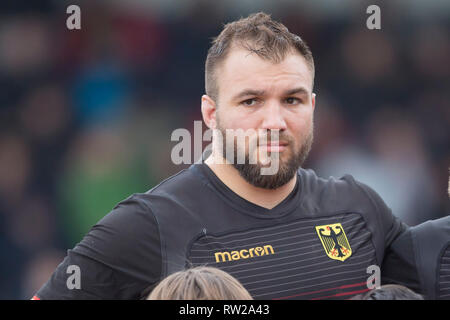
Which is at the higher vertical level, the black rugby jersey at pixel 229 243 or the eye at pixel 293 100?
the eye at pixel 293 100

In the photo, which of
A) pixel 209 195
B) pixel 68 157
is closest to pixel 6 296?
pixel 68 157

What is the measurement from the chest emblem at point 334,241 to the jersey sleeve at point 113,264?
0.67 m

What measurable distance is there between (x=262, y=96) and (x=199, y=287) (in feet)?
3.06

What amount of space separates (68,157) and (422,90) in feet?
11.4

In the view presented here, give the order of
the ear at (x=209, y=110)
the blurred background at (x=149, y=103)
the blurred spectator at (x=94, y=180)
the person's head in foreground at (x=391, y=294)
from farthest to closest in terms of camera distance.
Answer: the blurred background at (x=149, y=103) < the blurred spectator at (x=94, y=180) < the ear at (x=209, y=110) < the person's head in foreground at (x=391, y=294)

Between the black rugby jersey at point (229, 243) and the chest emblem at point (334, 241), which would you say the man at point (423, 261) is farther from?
the chest emblem at point (334, 241)

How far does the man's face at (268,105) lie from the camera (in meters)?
2.56

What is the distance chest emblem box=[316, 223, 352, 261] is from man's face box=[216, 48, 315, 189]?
0.85ft

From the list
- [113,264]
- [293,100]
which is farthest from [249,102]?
[113,264]

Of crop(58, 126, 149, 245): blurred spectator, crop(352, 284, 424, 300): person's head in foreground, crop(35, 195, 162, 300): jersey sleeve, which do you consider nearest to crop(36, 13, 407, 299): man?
crop(35, 195, 162, 300): jersey sleeve

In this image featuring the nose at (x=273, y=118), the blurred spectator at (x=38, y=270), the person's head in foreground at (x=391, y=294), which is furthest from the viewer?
the blurred spectator at (x=38, y=270)

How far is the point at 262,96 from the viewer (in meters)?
2.57

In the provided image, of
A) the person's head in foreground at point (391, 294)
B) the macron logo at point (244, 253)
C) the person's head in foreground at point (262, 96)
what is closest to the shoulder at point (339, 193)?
the person's head in foreground at point (262, 96)

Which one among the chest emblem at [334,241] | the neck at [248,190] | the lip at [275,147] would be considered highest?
the lip at [275,147]
